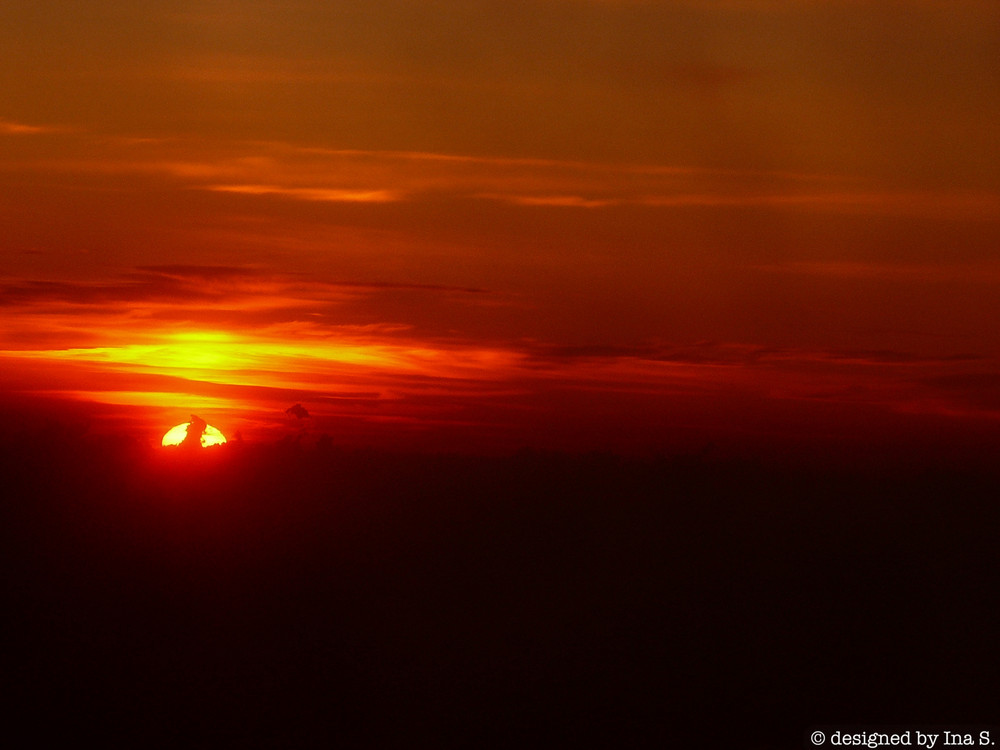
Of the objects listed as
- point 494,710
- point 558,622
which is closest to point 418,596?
point 558,622

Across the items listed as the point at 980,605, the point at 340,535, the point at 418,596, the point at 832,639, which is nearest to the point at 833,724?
the point at 832,639

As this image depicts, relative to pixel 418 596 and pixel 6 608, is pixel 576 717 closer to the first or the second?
pixel 418 596

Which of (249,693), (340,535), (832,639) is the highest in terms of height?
(340,535)

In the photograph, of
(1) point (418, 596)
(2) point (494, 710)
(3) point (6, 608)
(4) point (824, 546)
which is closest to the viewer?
(2) point (494, 710)

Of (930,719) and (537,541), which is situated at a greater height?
(537,541)

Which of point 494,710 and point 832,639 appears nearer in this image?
point 494,710

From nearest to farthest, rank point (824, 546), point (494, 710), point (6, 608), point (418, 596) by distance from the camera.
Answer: point (494, 710) < point (6, 608) < point (418, 596) < point (824, 546)
